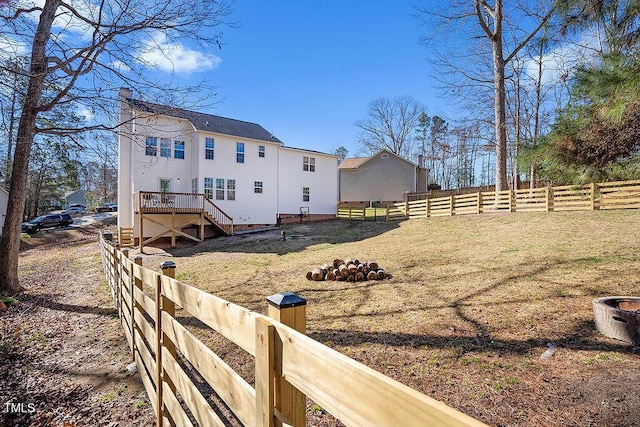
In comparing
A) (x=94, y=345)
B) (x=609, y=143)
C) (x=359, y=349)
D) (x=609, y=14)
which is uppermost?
(x=609, y=14)

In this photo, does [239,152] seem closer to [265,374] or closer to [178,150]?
[178,150]

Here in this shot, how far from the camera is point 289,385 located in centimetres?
124

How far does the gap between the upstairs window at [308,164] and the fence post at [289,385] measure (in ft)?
71.8

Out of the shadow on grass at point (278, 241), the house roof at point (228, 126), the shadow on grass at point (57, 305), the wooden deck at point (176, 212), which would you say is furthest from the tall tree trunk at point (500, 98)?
the shadow on grass at point (57, 305)

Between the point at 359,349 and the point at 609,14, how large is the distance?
4941mm

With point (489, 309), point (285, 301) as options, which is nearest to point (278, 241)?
point (489, 309)

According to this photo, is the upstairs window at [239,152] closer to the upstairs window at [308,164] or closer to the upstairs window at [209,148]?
the upstairs window at [209,148]

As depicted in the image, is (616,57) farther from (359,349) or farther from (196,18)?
(196,18)

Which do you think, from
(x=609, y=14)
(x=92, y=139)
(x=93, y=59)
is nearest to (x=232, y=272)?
(x=92, y=139)

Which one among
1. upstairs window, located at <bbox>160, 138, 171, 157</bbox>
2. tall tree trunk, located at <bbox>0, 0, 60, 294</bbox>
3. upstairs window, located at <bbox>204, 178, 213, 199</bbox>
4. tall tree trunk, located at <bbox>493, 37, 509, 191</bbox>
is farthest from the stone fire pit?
upstairs window, located at <bbox>160, 138, 171, 157</bbox>

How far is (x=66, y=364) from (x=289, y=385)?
4473 mm

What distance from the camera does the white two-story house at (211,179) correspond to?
16.5m

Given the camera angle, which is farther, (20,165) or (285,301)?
(20,165)

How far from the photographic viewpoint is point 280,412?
48.5 inches
